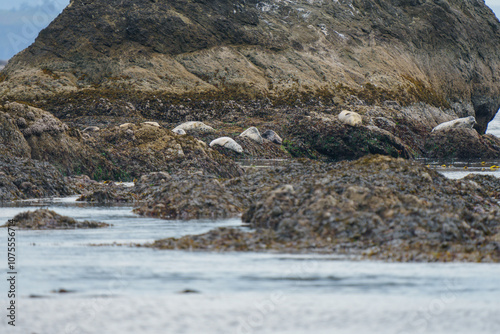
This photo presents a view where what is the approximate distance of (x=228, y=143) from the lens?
33219 mm

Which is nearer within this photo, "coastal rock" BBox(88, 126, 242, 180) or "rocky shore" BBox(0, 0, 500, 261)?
"rocky shore" BBox(0, 0, 500, 261)

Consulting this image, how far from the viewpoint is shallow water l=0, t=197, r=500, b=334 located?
22.1 ft

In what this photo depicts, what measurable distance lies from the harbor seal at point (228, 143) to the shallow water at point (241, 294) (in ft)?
73.9

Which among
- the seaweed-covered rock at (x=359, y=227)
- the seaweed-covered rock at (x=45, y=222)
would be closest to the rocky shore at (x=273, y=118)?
the seaweed-covered rock at (x=359, y=227)

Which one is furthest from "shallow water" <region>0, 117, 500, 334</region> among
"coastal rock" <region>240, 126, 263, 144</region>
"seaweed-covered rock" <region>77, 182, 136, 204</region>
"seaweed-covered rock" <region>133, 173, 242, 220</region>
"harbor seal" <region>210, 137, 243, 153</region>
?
"coastal rock" <region>240, 126, 263, 144</region>

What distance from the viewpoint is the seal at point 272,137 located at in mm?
37219

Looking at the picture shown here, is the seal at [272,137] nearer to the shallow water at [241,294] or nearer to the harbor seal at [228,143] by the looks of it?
the harbor seal at [228,143]

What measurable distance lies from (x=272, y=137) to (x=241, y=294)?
29.8 metres

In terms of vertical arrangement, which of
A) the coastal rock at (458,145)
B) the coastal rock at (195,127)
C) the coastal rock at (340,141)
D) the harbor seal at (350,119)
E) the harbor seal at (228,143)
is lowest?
the coastal rock at (458,145)

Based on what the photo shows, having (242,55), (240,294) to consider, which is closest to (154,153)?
(240,294)

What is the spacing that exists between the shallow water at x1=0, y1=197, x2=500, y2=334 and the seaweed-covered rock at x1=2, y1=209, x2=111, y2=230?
2.01 meters

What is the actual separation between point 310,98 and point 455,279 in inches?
1625

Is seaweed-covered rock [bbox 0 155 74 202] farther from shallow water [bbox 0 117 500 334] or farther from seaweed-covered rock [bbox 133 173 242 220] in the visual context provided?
shallow water [bbox 0 117 500 334]

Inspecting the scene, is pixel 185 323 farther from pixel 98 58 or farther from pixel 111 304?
pixel 98 58
